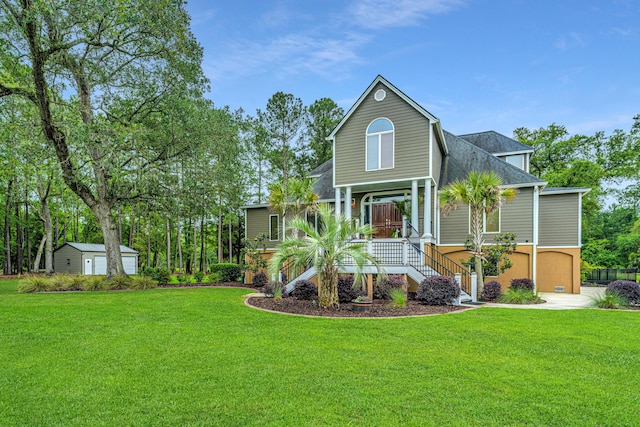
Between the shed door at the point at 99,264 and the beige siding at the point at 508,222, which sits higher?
the beige siding at the point at 508,222

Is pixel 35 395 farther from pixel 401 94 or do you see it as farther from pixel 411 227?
pixel 401 94

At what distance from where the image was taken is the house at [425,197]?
1353 cm

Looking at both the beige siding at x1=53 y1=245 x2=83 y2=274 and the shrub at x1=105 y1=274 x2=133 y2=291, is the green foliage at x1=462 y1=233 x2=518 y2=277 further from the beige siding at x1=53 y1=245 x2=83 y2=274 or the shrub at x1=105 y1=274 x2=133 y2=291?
the beige siding at x1=53 y1=245 x2=83 y2=274

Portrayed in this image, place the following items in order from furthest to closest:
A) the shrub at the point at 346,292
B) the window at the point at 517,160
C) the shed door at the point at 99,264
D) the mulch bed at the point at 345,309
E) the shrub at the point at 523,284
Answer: the shed door at the point at 99,264
the window at the point at 517,160
the shrub at the point at 523,284
the shrub at the point at 346,292
the mulch bed at the point at 345,309

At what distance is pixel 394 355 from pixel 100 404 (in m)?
3.79

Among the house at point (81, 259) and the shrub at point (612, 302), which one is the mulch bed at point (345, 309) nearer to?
the shrub at point (612, 302)

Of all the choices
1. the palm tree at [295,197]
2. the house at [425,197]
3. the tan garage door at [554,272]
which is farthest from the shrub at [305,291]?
the tan garage door at [554,272]

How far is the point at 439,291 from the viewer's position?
33.4 ft

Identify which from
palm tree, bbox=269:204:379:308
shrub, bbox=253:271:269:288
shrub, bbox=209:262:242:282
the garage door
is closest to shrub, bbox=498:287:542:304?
palm tree, bbox=269:204:379:308

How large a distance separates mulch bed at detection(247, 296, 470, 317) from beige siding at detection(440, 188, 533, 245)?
237 inches

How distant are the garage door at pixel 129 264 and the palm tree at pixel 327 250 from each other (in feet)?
75.6

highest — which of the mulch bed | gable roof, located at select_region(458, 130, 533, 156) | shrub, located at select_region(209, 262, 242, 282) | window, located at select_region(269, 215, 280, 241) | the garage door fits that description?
gable roof, located at select_region(458, 130, 533, 156)

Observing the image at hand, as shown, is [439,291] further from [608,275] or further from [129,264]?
[129,264]

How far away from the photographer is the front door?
15688 millimetres
